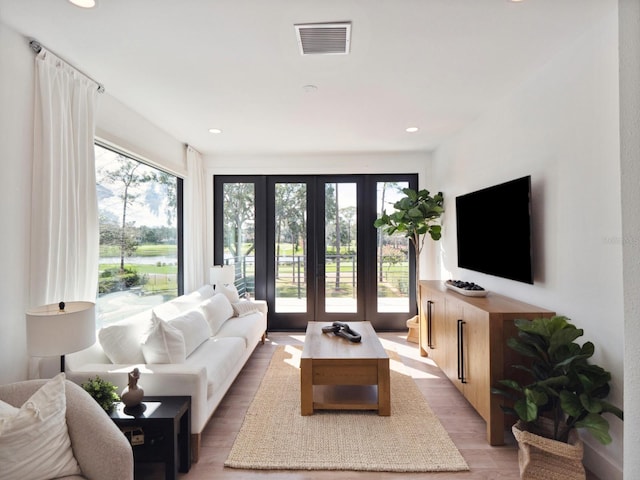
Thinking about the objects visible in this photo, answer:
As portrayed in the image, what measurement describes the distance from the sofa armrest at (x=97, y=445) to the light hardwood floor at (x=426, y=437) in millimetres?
706

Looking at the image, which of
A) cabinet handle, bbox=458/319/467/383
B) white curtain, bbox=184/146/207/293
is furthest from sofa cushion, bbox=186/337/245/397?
cabinet handle, bbox=458/319/467/383

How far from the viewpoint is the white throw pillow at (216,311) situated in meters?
3.25

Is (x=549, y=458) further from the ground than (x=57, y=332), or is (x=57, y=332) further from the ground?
(x=57, y=332)

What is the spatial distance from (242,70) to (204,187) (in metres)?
2.69

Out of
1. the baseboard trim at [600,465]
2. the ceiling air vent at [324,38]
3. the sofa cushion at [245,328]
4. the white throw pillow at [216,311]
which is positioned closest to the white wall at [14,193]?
the white throw pillow at [216,311]

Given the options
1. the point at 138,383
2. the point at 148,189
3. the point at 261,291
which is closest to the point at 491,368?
the point at 138,383

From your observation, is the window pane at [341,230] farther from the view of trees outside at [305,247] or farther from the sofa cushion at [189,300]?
the sofa cushion at [189,300]

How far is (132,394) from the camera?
1.85 m

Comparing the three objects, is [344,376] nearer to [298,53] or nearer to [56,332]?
[56,332]

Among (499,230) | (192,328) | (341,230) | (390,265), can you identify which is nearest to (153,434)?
(192,328)

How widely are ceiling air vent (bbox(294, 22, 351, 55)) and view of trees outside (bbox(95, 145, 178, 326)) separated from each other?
2.03m

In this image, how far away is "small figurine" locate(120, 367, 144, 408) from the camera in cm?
184

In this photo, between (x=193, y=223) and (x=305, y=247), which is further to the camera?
(x=305, y=247)

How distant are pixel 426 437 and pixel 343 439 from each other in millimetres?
583
